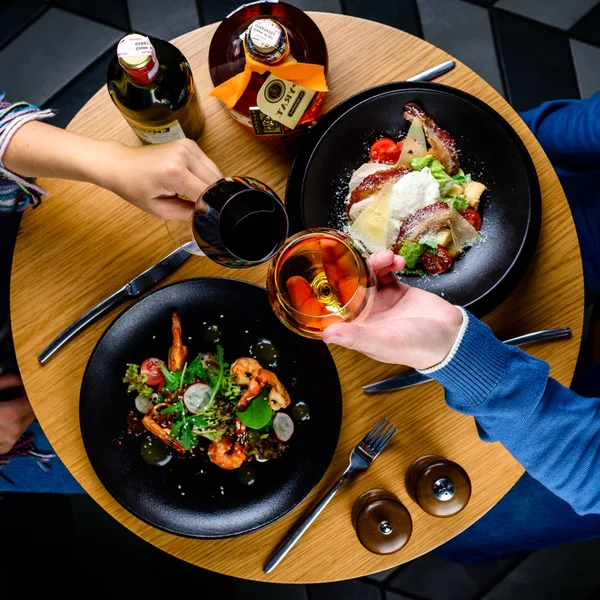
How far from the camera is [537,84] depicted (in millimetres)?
1680

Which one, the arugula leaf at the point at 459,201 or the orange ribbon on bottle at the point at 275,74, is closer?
the orange ribbon on bottle at the point at 275,74

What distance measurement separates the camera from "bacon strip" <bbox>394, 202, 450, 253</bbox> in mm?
930

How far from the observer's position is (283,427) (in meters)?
0.97

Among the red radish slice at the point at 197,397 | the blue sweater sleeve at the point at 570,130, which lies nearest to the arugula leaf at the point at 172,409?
the red radish slice at the point at 197,397

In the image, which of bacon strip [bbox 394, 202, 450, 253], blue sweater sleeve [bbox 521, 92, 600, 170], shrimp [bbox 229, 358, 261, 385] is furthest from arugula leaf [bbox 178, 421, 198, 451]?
blue sweater sleeve [bbox 521, 92, 600, 170]

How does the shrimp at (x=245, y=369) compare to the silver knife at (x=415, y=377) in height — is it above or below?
above

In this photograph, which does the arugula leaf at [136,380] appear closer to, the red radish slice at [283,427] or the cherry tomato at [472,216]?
the red radish slice at [283,427]

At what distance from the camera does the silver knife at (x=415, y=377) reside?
96cm

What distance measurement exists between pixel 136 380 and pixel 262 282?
0.26m

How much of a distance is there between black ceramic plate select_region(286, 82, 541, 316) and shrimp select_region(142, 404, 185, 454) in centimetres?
38

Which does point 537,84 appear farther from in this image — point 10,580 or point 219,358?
point 10,580

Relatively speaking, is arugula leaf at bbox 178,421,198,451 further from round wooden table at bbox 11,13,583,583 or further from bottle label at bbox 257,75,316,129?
bottle label at bbox 257,75,316,129

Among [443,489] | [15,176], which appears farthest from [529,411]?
[15,176]

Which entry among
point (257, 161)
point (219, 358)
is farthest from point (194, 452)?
point (257, 161)
